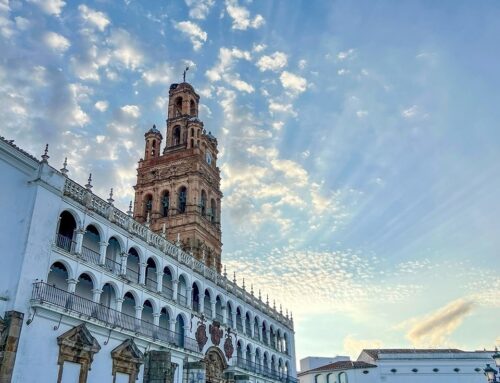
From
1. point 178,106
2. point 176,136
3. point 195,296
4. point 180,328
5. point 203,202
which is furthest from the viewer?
point 178,106

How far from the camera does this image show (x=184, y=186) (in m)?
47.7

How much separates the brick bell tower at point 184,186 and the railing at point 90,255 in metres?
16.0

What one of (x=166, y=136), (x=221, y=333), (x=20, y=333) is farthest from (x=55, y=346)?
(x=166, y=136)

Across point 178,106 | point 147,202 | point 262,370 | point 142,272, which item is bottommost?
point 262,370

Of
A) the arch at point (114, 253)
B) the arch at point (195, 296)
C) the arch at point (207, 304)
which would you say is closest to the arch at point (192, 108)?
the arch at point (207, 304)

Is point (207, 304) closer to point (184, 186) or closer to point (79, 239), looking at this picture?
point (184, 186)

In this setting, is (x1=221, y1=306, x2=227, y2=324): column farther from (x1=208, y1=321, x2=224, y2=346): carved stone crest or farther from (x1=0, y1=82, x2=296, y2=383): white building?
(x1=208, y1=321, x2=224, y2=346): carved stone crest

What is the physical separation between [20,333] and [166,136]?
1312 inches

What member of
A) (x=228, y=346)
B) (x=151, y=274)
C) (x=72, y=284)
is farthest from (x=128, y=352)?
(x=228, y=346)

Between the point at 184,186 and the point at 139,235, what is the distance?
15991mm

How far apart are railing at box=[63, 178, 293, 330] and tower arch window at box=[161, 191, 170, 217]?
9.15 meters

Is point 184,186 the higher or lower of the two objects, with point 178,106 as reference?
lower

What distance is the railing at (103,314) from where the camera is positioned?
23.5 metres

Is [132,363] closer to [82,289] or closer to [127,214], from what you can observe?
[82,289]
